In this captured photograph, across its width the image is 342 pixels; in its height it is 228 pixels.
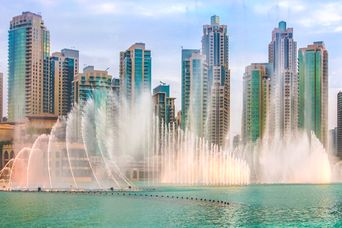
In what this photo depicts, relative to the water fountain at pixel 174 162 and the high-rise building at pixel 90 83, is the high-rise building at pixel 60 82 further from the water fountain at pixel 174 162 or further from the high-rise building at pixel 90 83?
the water fountain at pixel 174 162

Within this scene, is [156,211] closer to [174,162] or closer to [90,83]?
[174,162]

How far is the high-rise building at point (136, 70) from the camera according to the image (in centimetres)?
18475

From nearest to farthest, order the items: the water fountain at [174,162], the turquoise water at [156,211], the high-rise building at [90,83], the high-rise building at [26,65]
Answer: the turquoise water at [156,211], the water fountain at [174,162], the high-rise building at [90,83], the high-rise building at [26,65]

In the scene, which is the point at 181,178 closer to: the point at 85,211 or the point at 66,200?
the point at 66,200

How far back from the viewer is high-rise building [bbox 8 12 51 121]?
186m

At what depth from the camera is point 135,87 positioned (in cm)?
18538

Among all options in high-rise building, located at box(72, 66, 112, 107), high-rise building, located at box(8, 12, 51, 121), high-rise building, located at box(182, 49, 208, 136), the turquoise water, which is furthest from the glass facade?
the turquoise water

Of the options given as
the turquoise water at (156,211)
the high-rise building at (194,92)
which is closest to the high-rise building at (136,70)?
the high-rise building at (194,92)

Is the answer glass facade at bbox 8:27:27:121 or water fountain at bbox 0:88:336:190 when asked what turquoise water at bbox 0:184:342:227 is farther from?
glass facade at bbox 8:27:27:121

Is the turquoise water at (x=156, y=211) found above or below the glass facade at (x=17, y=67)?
below

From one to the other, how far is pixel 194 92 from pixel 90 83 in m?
30.6

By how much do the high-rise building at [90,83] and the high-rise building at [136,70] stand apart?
1345 centimetres

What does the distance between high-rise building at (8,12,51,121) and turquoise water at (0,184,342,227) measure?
4743 inches

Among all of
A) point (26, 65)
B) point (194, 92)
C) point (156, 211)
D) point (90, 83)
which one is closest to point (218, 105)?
point (194, 92)
